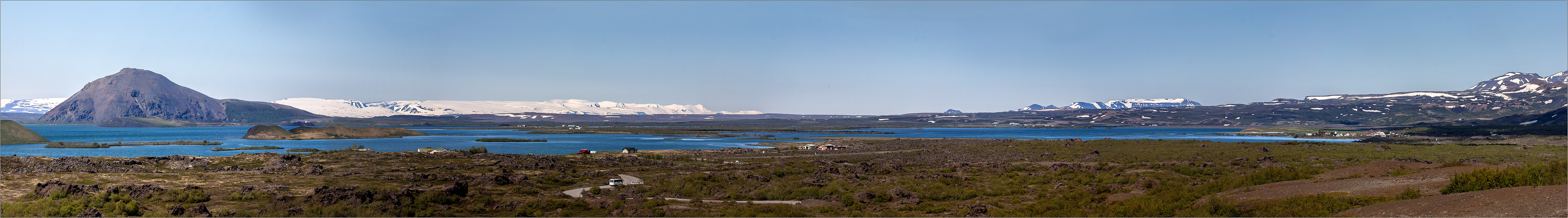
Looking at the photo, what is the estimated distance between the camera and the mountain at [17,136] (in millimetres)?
109250

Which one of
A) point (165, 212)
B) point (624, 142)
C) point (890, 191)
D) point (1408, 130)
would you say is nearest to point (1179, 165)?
point (890, 191)

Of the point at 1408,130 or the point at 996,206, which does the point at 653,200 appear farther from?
the point at 1408,130

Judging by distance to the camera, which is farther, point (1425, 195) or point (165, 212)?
point (165, 212)

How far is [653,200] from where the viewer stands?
3216 centimetres

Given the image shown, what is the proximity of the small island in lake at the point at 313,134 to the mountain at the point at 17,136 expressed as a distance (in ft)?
105

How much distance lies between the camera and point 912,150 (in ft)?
310

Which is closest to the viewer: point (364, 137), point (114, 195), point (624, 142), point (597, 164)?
point (114, 195)

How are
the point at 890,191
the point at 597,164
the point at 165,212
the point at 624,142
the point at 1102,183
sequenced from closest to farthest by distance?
the point at 165,212 → the point at 890,191 → the point at 1102,183 → the point at 597,164 → the point at 624,142

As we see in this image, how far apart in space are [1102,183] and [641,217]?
1122 inches

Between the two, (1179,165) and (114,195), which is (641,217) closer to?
(114,195)

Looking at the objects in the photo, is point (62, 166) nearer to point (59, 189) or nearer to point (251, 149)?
point (59, 189)

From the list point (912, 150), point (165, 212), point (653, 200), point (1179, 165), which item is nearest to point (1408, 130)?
point (912, 150)

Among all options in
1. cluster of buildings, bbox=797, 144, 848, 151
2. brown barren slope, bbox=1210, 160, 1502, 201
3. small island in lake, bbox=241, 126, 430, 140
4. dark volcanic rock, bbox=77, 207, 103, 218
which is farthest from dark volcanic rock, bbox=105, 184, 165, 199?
small island in lake, bbox=241, 126, 430, 140

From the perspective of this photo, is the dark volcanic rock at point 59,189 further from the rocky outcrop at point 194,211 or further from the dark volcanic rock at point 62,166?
the dark volcanic rock at point 62,166
